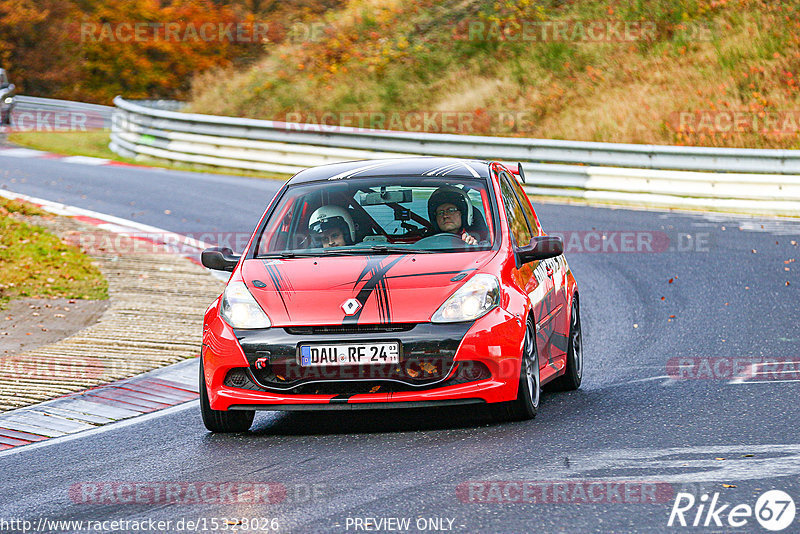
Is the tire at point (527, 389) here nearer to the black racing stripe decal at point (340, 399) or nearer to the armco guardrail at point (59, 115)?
the black racing stripe decal at point (340, 399)

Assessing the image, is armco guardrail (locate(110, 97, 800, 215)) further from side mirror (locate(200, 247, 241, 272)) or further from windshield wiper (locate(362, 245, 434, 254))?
side mirror (locate(200, 247, 241, 272))

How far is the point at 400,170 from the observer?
8094 millimetres

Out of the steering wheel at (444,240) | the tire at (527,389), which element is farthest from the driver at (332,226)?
the tire at (527,389)

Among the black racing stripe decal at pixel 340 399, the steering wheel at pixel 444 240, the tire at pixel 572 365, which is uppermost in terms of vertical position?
the steering wheel at pixel 444 240

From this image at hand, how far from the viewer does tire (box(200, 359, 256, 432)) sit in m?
7.04

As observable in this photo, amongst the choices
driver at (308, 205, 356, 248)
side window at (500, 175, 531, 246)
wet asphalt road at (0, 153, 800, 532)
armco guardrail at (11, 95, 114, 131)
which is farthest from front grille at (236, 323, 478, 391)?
armco guardrail at (11, 95, 114, 131)

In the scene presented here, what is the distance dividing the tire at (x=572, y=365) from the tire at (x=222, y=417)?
7.49 feet

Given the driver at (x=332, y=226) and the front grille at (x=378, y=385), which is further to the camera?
the driver at (x=332, y=226)

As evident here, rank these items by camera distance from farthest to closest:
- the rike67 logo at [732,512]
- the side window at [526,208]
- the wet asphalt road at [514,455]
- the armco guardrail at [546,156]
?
the armco guardrail at [546,156] → the side window at [526,208] → the wet asphalt road at [514,455] → the rike67 logo at [732,512]

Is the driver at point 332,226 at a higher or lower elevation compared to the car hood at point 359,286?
higher

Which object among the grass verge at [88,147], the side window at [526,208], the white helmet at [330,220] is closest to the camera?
the white helmet at [330,220]

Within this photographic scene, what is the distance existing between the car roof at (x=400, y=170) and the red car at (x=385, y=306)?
36mm

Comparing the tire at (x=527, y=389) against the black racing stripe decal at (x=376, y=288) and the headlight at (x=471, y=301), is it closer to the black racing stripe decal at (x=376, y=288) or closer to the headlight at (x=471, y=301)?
the headlight at (x=471, y=301)

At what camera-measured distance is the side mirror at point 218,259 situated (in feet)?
24.9
